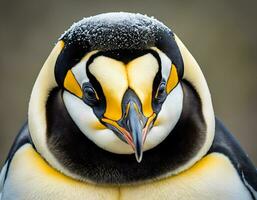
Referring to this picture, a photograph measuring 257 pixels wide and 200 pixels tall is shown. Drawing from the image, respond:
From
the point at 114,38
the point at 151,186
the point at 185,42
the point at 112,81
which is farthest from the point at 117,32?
the point at 185,42

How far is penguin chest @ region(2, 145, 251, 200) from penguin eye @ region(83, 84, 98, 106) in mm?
283

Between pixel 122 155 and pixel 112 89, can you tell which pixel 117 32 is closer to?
pixel 112 89

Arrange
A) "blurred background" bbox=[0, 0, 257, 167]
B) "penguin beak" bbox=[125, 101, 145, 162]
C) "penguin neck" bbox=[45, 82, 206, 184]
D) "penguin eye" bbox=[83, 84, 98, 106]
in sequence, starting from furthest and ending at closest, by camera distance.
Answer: "blurred background" bbox=[0, 0, 257, 167]
"penguin neck" bbox=[45, 82, 206, 184]
"penguin eye" bbox=[83, 84, 98, 106]
"penguin beak" bbox=[125, 101, 145, 162]

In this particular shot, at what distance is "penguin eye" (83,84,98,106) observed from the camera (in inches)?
80.7

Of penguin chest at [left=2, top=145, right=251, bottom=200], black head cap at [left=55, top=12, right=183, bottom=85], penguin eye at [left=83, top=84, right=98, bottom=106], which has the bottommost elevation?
penguin chest at [left=2, top=145, right=251, bottom=200]

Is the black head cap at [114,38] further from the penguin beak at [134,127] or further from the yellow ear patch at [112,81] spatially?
the penguin beak at [134,127]

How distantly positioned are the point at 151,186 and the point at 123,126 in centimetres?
31

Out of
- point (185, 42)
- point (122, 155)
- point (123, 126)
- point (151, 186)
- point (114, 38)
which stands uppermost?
point (114, 38)

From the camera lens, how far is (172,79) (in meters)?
2.13

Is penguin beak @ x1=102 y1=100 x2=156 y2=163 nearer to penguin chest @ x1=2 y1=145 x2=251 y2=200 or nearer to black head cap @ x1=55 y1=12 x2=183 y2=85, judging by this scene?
black head cap @ x1=55 y1=12 x2=183 y2=85

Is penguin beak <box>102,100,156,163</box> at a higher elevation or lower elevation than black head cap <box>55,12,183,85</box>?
lower

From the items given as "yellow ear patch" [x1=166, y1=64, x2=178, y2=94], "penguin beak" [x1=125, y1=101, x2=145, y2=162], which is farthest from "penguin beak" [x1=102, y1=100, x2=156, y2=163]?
"yellow ear patch" [x1=166, y1=64, x2=178, y2=94]

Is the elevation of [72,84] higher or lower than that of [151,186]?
higher

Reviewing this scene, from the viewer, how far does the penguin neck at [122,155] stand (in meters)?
2.20
